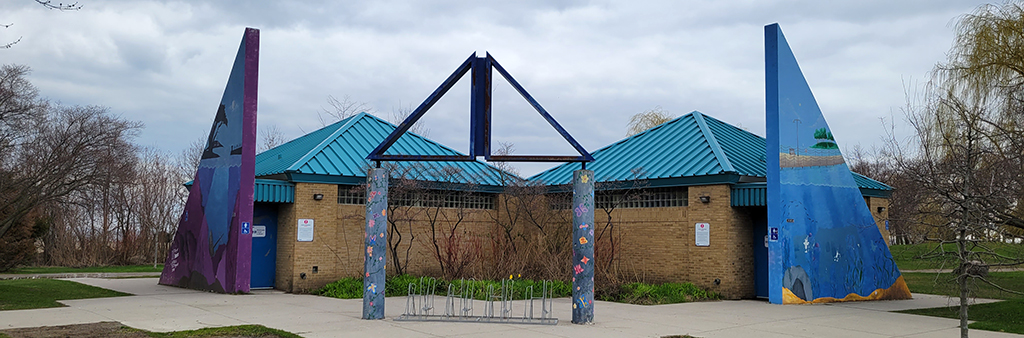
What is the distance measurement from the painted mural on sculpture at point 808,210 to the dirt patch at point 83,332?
1047cm

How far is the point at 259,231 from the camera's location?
1859 centimetres

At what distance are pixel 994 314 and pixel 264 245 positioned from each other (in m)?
15.9

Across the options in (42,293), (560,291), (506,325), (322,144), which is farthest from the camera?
(322,144)

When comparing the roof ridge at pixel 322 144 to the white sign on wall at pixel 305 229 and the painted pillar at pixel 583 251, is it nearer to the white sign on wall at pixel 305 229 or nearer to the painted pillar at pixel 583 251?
the white sign on wall at pixel 305 229

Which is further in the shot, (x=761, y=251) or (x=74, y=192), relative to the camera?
(x=74, y=192)

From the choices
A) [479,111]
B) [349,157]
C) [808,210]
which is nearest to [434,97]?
[479,111]

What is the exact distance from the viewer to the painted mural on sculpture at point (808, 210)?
15.5 m

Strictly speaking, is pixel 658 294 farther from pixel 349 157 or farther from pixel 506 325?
pixel 349 157

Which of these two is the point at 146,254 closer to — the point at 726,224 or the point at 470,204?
the point at 470,204

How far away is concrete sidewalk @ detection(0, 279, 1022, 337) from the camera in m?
11.0

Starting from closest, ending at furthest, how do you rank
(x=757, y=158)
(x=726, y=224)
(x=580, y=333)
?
(x=580, y=333), (x=726, y=224), (x=757, y=158)

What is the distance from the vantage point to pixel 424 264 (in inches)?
792

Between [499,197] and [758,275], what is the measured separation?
749cm

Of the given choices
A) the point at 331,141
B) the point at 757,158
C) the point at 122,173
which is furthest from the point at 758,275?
the point at 122,173
